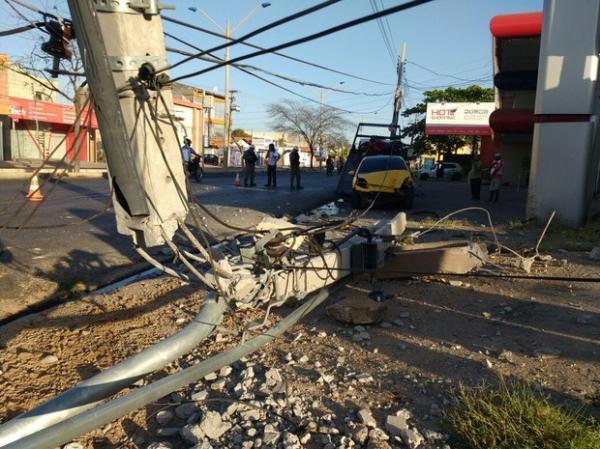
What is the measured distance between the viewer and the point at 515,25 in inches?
721

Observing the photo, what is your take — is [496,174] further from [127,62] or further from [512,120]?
[127,62]

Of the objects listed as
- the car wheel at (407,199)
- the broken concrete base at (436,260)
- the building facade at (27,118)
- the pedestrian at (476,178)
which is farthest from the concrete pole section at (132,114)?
the building facade at (27,118)

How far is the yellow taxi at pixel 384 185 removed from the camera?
15.0m

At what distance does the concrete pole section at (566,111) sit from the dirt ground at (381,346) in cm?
533

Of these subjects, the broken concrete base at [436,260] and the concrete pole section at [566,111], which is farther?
the concrete pole section at [566,111]

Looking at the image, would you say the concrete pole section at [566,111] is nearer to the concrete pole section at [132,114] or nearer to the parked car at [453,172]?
the concrete pole section at [132,114]

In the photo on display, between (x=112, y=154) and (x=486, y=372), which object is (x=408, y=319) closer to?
(x=486, y=372)

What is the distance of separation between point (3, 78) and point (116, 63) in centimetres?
3444

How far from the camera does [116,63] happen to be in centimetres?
362

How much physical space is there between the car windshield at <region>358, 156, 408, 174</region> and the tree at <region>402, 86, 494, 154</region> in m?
32.2

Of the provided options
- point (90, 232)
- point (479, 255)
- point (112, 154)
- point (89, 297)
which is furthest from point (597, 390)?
point (90, 232)

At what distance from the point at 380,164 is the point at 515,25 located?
25.0ft

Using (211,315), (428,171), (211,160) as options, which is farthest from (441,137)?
(211,315)

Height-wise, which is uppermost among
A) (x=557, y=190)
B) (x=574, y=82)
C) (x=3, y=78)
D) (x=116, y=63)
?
(x=3, y=78)
